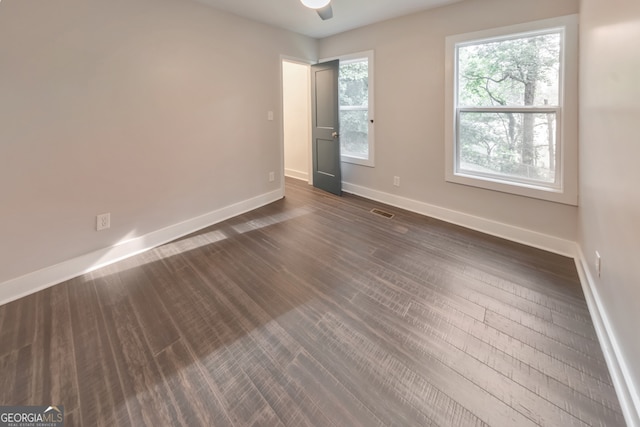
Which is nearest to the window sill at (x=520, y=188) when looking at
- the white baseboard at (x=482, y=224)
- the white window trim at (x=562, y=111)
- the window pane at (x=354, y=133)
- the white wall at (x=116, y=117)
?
the white window trim at (x=562, y=111)

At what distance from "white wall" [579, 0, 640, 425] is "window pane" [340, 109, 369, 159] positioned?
266 cm

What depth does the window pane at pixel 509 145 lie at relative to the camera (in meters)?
2.90

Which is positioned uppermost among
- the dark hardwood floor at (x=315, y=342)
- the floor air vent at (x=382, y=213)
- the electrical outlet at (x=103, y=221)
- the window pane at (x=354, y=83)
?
the window pane at (x=354, y=83)

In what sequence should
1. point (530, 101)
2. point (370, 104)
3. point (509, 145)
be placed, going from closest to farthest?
point (530, 101) → point (509, 145) → point (370, 104)

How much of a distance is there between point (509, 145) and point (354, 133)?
2.26 meters

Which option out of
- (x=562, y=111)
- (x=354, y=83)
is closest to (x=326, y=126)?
(x=354, y=83)

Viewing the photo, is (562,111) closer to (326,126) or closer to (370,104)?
(370,104)

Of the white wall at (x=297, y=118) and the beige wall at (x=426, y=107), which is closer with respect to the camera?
the beige wall at (x=426, y=107)

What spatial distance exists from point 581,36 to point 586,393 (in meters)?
2.66

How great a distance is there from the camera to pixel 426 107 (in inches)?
146

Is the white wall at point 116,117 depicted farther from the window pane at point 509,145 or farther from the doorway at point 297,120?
the window pane at point 509,145

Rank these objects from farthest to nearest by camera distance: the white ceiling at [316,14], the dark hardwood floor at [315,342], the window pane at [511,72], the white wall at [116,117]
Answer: the white ceiling at [316,14] < the window pane at [511,72] < the white wall at [116,117] < the dark hardwood floor at [315,342]

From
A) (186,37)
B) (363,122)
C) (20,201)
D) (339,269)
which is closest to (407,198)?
(363,122)

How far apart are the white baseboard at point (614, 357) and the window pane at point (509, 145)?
1171mm
